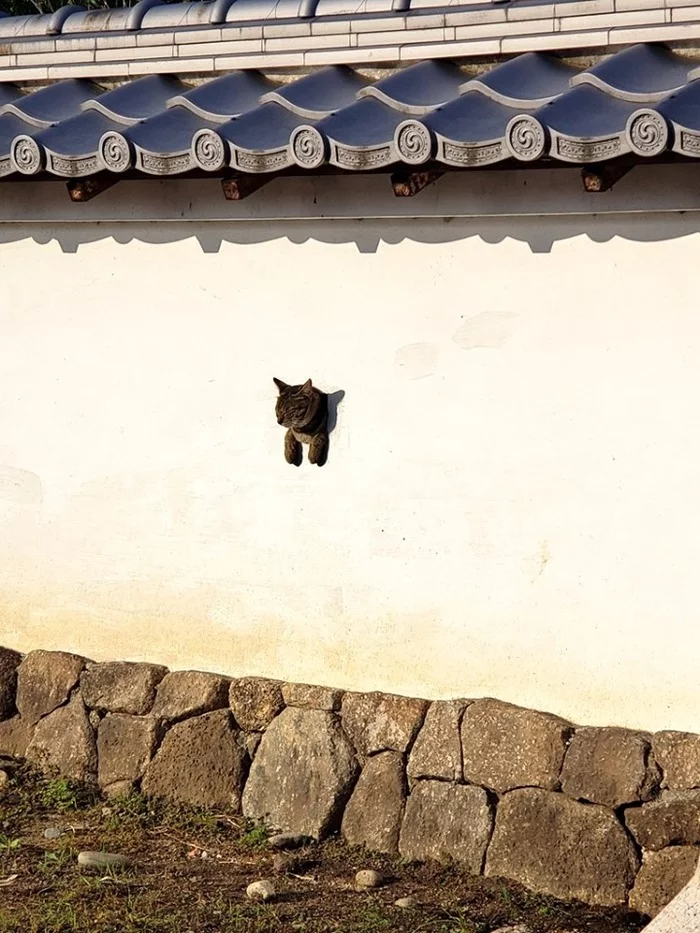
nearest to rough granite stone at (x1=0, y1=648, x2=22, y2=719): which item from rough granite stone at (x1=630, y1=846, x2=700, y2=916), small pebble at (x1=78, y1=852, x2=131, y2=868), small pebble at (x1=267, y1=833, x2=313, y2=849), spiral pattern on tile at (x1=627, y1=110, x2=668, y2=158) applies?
small pebble at (x1=78, y1=852, x2=131, y2=868)

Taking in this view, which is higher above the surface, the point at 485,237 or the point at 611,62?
the point at 611,62

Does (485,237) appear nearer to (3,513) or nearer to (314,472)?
(314,472)

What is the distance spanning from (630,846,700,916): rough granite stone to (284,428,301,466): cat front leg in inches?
87.0

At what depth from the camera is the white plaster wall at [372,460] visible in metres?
5.52

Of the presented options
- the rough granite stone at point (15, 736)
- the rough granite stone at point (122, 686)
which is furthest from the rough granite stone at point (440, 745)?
the rough granite stone at point (15, 736)

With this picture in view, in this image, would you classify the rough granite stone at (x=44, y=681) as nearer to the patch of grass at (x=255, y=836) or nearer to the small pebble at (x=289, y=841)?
the patch of grass at (x=255, y=836)

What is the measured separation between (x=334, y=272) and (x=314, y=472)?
0.88 m

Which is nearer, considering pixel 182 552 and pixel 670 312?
pixel 670 312

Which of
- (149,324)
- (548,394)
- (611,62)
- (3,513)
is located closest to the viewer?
(611,62)

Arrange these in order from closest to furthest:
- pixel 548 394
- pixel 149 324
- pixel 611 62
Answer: pixel 611 62 < pixel 548 394 < pixel 149 324

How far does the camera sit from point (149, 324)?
6.63 m

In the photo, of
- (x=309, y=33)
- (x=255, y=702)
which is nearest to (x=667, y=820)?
(x=255, y=702)

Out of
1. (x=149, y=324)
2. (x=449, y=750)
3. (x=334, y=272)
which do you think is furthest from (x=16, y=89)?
(x=449, y=750)

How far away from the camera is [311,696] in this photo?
20.6 feet
